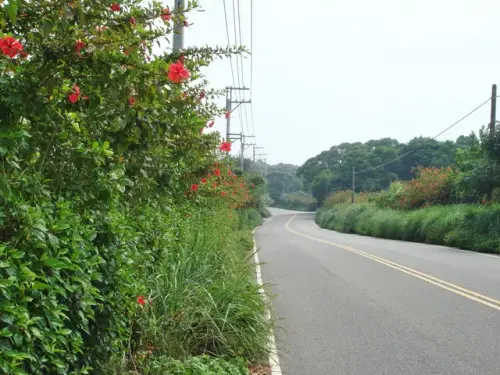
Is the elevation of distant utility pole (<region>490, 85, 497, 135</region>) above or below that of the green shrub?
above

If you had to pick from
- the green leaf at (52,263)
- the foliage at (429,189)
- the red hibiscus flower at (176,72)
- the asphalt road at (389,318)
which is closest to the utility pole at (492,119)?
the foliage at (429,189)

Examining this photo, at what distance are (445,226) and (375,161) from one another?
220 feet

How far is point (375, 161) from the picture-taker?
89750 mm

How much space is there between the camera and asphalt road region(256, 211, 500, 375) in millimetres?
6019

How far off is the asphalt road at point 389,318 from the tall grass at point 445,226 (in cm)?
635

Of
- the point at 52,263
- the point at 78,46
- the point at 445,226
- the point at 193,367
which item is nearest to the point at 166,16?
the point at 78,46

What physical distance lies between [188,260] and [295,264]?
28.3ft

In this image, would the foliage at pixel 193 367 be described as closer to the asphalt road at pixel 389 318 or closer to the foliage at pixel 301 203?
the asphalt road at pixel 389 318

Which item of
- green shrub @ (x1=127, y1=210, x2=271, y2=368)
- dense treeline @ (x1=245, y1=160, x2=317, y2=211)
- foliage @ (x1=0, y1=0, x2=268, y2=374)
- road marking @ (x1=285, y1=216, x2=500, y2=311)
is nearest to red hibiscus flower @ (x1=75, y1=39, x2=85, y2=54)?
foliage @ (x1=0, y1=0, x2=268, y2=374)

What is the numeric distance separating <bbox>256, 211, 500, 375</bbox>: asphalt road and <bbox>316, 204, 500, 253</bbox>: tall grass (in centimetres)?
635

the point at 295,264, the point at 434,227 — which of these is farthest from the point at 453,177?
the point at 295,264

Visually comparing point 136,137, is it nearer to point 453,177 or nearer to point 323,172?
point 453,177

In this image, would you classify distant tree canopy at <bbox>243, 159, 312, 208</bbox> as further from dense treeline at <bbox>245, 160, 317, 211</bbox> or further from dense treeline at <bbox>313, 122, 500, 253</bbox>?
dense treeline at <bbox>313, 122, 500, 253</bbox>

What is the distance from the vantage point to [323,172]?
107938 millimetres
